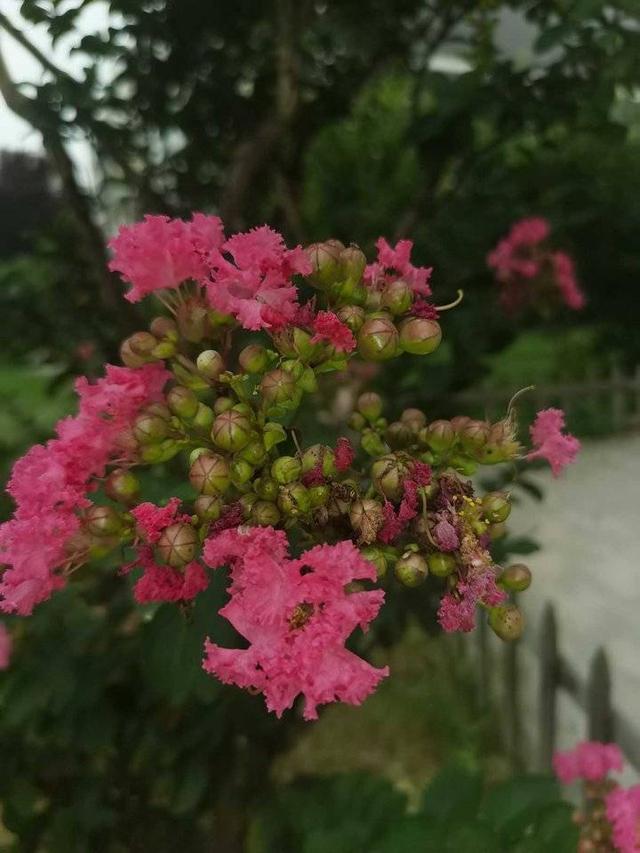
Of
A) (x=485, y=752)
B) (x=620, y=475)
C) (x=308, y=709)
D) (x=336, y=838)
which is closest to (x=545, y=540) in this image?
(x=620, y=475)

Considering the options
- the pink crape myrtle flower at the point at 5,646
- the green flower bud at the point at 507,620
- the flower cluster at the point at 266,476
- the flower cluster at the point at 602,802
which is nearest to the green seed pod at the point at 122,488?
the flower cluster at the point at 266,476

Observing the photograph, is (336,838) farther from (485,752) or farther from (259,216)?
(485,752)

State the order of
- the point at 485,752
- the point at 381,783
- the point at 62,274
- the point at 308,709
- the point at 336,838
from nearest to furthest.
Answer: the point at 308,709, the point at 336,838, the point at 381,783, the point at 62,274, the point at 485,752

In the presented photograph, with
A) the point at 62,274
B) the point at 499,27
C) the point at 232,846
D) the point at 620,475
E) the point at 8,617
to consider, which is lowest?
the point at 232,846

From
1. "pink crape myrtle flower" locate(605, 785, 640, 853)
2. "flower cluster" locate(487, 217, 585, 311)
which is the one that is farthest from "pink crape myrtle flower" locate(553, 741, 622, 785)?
"flower cluster" locate(487, 217, 585, 311)

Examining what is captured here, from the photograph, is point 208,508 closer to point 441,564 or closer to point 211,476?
point 211,476

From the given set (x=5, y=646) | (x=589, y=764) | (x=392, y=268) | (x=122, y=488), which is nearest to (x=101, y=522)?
(x=122, y=488)

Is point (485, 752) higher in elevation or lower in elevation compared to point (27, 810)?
higher
